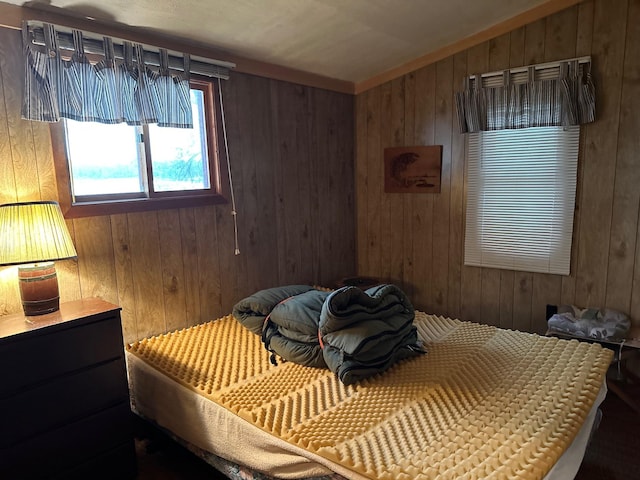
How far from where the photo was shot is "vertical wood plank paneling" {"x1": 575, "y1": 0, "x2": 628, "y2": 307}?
2.58 meters

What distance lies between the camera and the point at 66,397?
173 cm

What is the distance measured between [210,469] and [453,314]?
6.85ft

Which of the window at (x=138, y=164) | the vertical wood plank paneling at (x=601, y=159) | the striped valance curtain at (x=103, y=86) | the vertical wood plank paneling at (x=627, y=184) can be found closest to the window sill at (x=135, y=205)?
the window at (x=138, y=164)

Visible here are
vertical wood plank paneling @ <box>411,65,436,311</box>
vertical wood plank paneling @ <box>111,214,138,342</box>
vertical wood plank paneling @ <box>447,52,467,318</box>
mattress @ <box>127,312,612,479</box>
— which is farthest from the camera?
vertical wood plank paneling @ <box>411,65,436,311</box>

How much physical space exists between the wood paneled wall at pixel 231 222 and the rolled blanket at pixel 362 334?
3.44ft

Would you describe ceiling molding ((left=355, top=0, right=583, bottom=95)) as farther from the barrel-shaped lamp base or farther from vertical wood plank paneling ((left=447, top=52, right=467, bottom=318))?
the barrel-shaped lamp base

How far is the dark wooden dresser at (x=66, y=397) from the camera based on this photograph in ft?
5.22

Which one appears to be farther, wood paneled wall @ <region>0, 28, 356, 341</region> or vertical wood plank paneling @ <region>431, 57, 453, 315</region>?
vertical wood plank paneling @ <region>431, 57, 453, 315</region>

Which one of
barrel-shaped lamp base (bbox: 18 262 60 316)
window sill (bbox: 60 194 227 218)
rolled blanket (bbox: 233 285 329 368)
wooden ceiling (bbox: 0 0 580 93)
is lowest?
rolled blanket (bbox: 233 285 329 368)

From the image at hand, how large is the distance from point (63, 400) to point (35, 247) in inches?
23.8

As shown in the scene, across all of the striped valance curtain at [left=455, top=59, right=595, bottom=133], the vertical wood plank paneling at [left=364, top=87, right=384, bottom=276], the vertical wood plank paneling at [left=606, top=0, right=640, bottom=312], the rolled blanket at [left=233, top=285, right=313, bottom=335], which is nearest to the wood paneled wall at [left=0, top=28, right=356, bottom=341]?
the vertical wood plank paneling at [left=364, top=87, right=384, bottom=276]

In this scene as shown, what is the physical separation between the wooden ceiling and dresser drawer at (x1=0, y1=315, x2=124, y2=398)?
1.30 m

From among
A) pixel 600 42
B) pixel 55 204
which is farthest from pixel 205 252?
pixel 600 42

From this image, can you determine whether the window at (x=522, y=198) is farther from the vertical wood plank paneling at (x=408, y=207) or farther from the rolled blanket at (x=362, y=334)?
the rolled blanket at (x=362, y=334)
